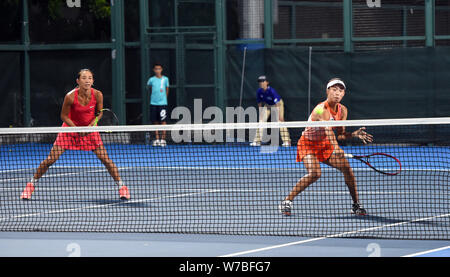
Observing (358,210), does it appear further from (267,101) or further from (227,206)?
(267,101)

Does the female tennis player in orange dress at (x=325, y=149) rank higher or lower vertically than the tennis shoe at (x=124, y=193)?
higher

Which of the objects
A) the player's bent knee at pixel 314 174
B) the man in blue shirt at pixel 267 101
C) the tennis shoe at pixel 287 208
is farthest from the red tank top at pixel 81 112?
the man in blue shirt at pixel 267 101

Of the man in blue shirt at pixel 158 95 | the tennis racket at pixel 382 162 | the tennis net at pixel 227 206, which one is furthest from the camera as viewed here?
the man in blue shirt at pixel 158 95

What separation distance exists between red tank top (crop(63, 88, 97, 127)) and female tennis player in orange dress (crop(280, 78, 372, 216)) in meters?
2.82

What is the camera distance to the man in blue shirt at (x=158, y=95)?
701 inches

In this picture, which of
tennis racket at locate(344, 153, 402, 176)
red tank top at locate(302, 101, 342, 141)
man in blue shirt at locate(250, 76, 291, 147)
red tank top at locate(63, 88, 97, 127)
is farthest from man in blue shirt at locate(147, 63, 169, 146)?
red tank top at locate(302, 101, 342, 141)

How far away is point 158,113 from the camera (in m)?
18.0

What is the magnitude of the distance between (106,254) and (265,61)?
38.4 ft

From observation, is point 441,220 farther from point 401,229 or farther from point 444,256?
point 444,256

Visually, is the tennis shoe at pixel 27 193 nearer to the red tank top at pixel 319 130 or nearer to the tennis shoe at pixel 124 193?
the tennis shoe at pixel 124 193

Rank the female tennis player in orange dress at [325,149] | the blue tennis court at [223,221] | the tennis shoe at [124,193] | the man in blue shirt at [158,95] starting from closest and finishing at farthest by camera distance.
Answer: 1. the blue tennis court at [223,221]
2. the female tennis player in orange dress at [325,149]
3. the tennis shoe at [124,193]
4. the man in blue shirt at [158,95]

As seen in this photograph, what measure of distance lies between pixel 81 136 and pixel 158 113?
835cm

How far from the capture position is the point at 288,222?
7949mm

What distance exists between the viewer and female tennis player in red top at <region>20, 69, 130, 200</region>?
31.7ft
